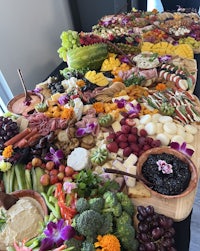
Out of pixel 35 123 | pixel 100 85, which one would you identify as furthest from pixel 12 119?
pixel 100 85

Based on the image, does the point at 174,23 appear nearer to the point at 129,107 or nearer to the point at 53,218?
the point at 129,107

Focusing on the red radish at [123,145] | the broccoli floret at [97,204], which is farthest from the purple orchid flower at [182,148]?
the broccoli floret at [97,204]

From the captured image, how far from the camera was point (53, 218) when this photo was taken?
36.4 inches

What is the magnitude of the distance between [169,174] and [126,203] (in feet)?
0.74

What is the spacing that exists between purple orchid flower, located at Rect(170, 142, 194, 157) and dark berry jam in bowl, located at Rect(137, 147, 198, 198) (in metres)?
0.07

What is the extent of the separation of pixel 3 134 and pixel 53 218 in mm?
599

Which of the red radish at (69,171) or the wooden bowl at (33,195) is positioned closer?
the wooden bowl at (33,195)

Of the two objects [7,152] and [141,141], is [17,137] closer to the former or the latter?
[7,152]

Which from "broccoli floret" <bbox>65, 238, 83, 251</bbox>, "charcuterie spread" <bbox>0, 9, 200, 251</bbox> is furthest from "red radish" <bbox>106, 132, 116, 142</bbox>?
"broccoli floret" <bbox>65, 238, 83, 251</bbox>

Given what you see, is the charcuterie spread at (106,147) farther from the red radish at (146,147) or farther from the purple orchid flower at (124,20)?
the purple orchid flower at (124,20)

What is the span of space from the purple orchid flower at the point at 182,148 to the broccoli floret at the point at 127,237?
0.49 metres

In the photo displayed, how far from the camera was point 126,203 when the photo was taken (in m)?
0.97

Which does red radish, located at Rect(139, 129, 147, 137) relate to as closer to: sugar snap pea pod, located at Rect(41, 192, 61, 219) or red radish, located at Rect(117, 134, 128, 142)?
red radish, located at Rect(117, 134, 128, 142)

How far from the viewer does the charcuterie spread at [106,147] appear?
2.84 ft
